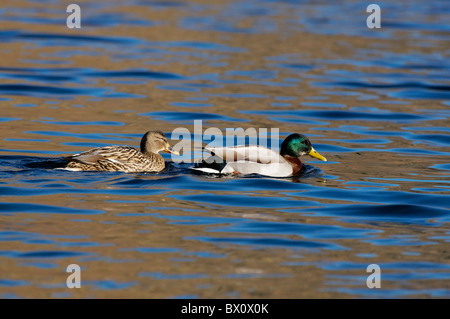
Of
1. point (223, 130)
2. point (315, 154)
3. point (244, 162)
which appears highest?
point (223, 130)

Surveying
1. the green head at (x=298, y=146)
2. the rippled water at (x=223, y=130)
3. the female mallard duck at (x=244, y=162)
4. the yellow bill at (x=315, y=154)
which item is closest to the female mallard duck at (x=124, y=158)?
the rippled water at (x=223, y=130)

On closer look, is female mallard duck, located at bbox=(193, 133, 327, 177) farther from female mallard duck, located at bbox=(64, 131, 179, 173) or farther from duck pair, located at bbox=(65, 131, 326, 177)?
female mallard duck, located at bbox=(64, 131, 179, 173)

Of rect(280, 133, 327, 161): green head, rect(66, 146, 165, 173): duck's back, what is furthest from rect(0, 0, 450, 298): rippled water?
rect(280, 133, 327, 161): green head

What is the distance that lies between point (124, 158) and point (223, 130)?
12.3 ft

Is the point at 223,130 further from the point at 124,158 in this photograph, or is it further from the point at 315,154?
the point at 124,158

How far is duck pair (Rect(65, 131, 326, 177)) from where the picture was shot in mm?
11341

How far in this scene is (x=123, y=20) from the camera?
92.1 feet

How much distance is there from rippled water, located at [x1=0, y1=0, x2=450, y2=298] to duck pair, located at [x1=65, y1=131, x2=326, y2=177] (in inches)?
Answer: 7.1

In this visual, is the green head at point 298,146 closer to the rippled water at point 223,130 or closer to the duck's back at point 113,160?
the rippled water at point 223,130

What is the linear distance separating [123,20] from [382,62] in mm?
9742

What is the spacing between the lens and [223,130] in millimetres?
15000

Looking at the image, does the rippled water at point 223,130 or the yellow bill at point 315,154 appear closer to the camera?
the rippled water at point 223,130

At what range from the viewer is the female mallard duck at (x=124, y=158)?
11.3 meters

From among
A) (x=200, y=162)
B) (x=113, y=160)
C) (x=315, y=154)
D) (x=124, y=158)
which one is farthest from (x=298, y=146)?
(x=113, y=160)
